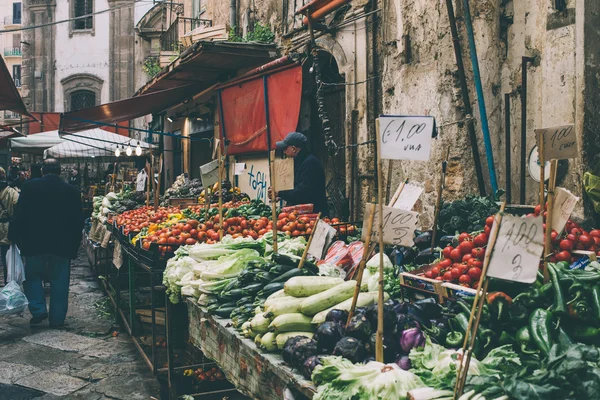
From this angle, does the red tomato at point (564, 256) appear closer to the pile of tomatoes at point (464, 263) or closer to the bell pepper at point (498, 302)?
the pile of tomatoes at point (464, 263)

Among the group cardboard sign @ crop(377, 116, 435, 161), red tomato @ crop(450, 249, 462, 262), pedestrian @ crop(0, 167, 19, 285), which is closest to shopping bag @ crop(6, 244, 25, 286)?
pedestrian @ crop(0, 167, 19, 285)

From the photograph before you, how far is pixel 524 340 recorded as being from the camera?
2547 mm

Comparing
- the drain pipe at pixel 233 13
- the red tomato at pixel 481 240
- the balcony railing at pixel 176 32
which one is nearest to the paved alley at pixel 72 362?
the red tomato at pixel 481 240

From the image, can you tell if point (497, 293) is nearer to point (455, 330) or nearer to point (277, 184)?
point (455, 330)

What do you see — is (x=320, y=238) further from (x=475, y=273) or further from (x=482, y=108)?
(x=482, y=108)

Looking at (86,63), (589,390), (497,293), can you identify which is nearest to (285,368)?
(497,293)

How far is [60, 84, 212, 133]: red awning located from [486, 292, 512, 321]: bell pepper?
10.1 meters

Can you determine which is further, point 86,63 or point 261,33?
point 86,63

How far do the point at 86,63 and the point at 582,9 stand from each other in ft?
92.4

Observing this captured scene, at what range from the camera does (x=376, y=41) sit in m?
8.22

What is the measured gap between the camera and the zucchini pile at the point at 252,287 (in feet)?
12.4

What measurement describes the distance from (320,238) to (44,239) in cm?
457

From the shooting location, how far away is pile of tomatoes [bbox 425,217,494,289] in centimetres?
340

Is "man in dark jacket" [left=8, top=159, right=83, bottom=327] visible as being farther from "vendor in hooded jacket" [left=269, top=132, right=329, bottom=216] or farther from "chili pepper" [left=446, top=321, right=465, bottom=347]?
"chili pepper" [left=446, top=321, right=465, bottom=347]
